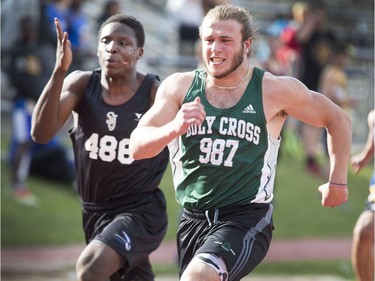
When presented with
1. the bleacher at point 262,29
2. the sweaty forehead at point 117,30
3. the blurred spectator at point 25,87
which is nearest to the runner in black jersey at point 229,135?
the sweaty forehead at point 117,30

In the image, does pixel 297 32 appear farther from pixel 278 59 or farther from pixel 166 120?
pixel 166 120

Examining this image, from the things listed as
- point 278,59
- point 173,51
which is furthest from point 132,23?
point 173,51

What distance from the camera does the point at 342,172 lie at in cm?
622

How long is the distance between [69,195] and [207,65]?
24.9 feet

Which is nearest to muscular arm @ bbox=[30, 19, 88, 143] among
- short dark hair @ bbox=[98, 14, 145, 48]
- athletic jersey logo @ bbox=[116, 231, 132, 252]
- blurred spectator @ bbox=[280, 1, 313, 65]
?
short dark hair @ bbox=[98, 14, 145, 48]

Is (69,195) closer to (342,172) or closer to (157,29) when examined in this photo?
(157,29)

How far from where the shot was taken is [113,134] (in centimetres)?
685

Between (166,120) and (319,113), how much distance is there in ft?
3.42

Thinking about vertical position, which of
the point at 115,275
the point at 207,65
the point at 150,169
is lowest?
the point at 115,275

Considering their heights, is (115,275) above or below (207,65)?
below

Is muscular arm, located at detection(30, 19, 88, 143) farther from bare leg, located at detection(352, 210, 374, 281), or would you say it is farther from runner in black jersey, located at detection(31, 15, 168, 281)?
bare leg, located at detection(352, 210, 374, 281)

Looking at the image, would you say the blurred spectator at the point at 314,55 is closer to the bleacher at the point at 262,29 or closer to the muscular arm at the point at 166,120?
the bleacher at the point at 262,29

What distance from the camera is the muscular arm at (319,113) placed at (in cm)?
597

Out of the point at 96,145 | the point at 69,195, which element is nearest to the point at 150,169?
the point at 96,145
